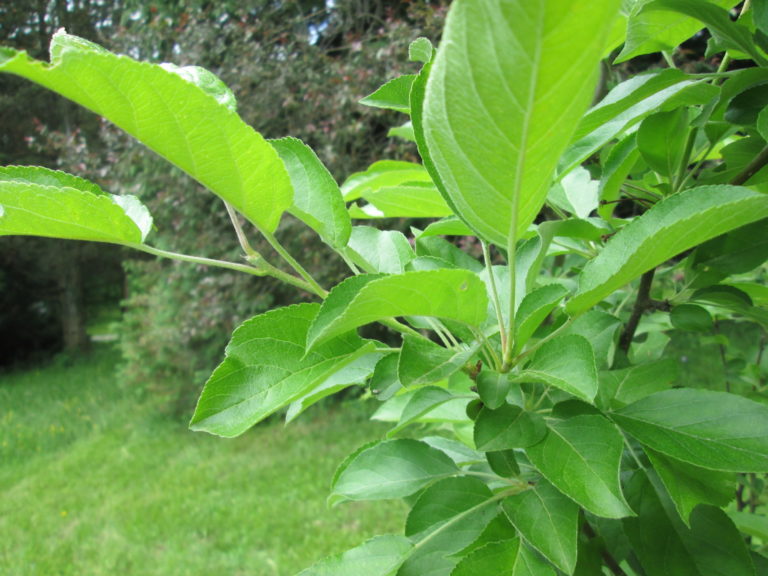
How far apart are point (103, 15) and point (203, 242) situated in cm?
481

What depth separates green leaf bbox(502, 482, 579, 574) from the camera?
19.1 inches

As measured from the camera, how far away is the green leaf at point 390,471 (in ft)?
2.05

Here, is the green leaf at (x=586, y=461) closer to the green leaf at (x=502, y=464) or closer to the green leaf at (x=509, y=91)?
the green leaf at (x=502, y=464)

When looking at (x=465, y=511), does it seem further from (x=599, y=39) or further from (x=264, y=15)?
(x=264, y=15)

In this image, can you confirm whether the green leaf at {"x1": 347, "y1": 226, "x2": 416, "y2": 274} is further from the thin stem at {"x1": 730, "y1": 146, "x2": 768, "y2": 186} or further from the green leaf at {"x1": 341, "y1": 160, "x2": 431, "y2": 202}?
the thin stem at {"x1": 730, "y1": 146, "x2": 768, "y2": 186}

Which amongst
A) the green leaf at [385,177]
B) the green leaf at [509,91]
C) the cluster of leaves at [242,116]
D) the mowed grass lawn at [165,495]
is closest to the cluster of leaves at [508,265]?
the green leaf at [509,91]

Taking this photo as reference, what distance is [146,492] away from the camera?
431cm

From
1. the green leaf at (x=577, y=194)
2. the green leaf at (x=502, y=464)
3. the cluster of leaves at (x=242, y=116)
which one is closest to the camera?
the green leaf at (x=502, y=464)

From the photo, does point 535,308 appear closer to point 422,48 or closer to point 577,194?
point 422,48

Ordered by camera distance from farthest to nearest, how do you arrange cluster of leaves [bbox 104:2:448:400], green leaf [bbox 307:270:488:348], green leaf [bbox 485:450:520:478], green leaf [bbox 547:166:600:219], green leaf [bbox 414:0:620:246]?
cluster of leaves [bbox 104:2:448:400] → green leaf [bbox 547:166:600:219] → green leaf [bbox 485:450:520:478] → green leaf [bbox 307:270:488:348] → green leaf [bbox 414:0:620:246]

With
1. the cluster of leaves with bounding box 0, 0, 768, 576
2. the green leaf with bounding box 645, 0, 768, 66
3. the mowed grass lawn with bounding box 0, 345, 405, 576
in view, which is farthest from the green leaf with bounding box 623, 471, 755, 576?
the mowed grass lawn with bounding box 0, 345, 405, 576

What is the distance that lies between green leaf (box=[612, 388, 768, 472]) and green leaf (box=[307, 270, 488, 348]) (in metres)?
0.21

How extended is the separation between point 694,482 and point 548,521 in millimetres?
162

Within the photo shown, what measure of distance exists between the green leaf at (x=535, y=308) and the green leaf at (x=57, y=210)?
0.33 m
